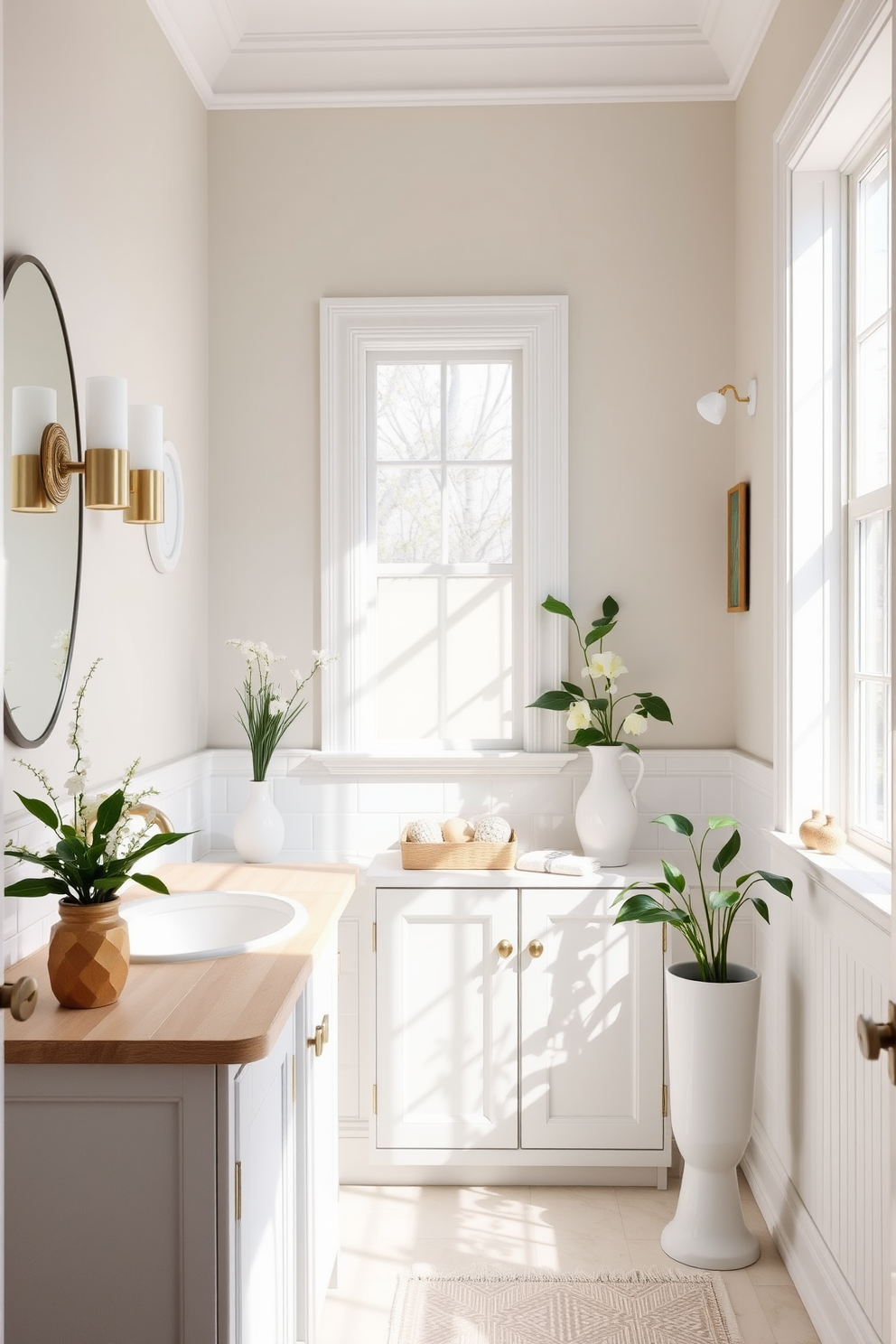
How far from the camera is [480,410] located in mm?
3383

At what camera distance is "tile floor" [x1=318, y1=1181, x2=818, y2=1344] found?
7.89ft

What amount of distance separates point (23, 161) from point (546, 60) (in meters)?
1.86

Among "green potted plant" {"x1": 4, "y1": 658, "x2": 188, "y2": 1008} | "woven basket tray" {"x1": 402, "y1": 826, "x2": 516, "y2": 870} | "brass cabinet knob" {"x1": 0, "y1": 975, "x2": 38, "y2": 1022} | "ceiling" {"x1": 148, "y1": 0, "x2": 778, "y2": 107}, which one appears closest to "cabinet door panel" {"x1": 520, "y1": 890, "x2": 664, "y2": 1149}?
"woven basket tray" {"x1": 402, "y1": 826, "x2": 516, "y2": 870}

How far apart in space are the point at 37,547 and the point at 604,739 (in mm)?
1718

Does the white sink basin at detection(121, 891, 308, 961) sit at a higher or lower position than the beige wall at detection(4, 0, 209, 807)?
lower

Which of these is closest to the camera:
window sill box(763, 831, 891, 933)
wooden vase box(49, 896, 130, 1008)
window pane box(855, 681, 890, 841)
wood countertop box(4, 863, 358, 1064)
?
wood countertop box(4, 863, 358, 1064)

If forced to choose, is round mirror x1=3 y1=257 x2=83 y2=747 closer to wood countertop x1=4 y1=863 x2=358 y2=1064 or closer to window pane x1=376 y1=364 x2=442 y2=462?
wood countertop x1=4 y1=863 x2=358 y2=1064

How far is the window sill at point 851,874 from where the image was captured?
77.1 inches

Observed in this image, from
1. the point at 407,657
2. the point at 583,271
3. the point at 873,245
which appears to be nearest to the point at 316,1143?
the point at 407,657

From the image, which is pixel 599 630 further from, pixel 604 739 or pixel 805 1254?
pixel 805 1254

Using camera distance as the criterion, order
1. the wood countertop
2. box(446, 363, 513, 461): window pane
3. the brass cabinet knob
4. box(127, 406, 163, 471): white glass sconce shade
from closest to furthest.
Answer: the brass cabinet knob
the wood countertop
box(127, 406, 163, 471): white glass sconce shade
box(446, 363, 513, 461): window pane

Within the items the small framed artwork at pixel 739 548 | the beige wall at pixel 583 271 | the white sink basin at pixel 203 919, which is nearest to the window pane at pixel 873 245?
the small framed artwork at pixel 739 548

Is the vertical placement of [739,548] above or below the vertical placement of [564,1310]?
above

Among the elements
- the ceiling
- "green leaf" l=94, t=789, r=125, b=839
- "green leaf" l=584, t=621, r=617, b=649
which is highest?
the ceiling
